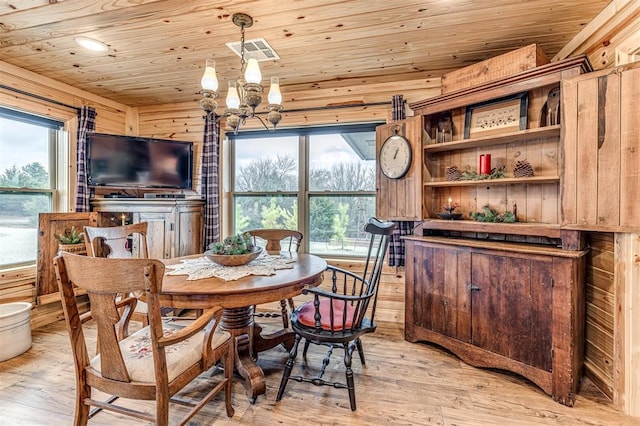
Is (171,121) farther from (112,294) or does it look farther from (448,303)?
(448,303)

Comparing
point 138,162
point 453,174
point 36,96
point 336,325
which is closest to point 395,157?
point 453,174

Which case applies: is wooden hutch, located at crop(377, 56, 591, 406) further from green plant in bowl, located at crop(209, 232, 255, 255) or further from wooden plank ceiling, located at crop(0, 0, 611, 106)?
green plant in bowl, located at crop(209, 232, 255, 255)

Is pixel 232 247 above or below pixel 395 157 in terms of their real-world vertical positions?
below

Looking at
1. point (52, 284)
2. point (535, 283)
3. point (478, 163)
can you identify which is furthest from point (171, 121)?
point (535, 283)

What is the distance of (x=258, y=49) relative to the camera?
2637mm

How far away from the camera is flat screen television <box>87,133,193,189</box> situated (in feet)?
11.5

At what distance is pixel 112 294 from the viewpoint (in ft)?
4.17

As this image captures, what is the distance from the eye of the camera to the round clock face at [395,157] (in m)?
2.81

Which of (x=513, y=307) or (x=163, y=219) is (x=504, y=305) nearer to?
(x=513, y=307)

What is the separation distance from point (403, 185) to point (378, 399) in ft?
5.57

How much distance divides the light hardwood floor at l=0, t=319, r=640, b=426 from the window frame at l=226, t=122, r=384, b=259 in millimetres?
1487

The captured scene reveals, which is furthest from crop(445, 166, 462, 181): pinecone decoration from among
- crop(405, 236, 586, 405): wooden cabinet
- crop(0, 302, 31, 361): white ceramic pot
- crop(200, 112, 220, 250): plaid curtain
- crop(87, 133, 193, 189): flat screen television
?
crop(0, 302, 31, 361): white ceramic pot

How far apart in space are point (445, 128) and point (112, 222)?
12.6 feet

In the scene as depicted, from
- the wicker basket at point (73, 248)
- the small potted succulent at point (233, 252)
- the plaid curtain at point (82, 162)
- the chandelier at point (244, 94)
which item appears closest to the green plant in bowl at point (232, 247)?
the small potted succulent at point (233, 252)
